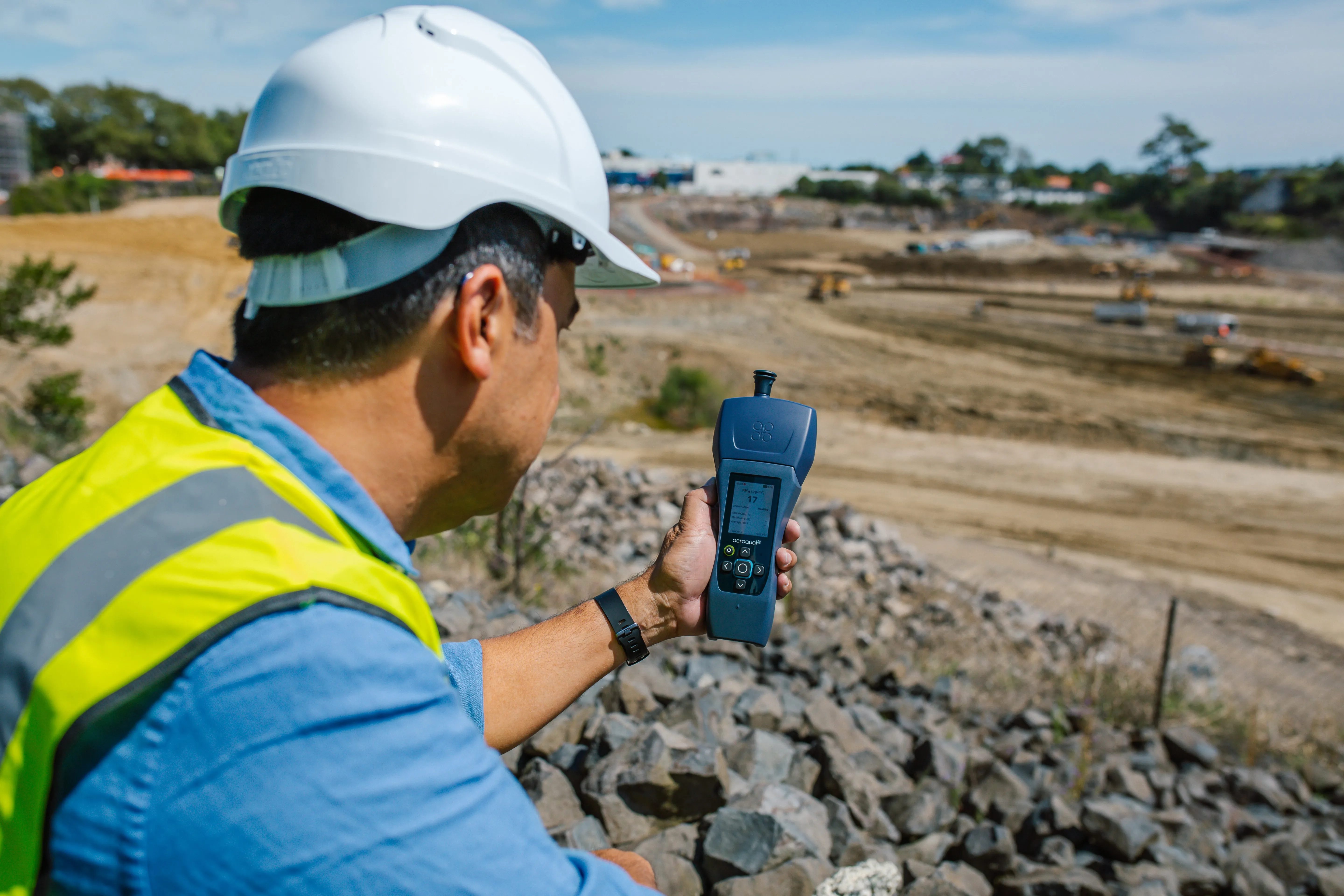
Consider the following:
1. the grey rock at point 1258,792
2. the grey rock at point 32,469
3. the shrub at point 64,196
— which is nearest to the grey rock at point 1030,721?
the grey rock at point 1258,792

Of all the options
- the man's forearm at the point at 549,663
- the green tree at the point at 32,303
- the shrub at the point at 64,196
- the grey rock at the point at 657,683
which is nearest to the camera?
the man's forearm at the point at 549,663

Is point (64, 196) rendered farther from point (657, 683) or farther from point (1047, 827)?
point (1047, 827)

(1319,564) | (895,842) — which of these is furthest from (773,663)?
(1319,564)

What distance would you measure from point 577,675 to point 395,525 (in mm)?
650

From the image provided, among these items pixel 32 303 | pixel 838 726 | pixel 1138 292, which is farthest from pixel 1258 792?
pixel 1138 292

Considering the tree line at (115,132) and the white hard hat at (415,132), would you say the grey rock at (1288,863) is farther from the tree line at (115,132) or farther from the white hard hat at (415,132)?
the tree line at (115,132)

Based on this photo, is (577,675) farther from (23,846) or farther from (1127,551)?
(1127,551)

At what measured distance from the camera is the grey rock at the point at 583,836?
8.05ft

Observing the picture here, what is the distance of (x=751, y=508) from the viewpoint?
5.76 feet

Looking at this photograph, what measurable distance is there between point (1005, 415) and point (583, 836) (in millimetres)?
16615

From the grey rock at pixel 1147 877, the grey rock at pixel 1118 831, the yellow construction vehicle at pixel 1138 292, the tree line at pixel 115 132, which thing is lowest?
the grey rock at pixel 1147 877

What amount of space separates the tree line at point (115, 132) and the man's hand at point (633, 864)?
53760 millimetres

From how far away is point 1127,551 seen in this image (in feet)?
39.2

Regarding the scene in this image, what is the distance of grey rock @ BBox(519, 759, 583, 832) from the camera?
2.58 m
